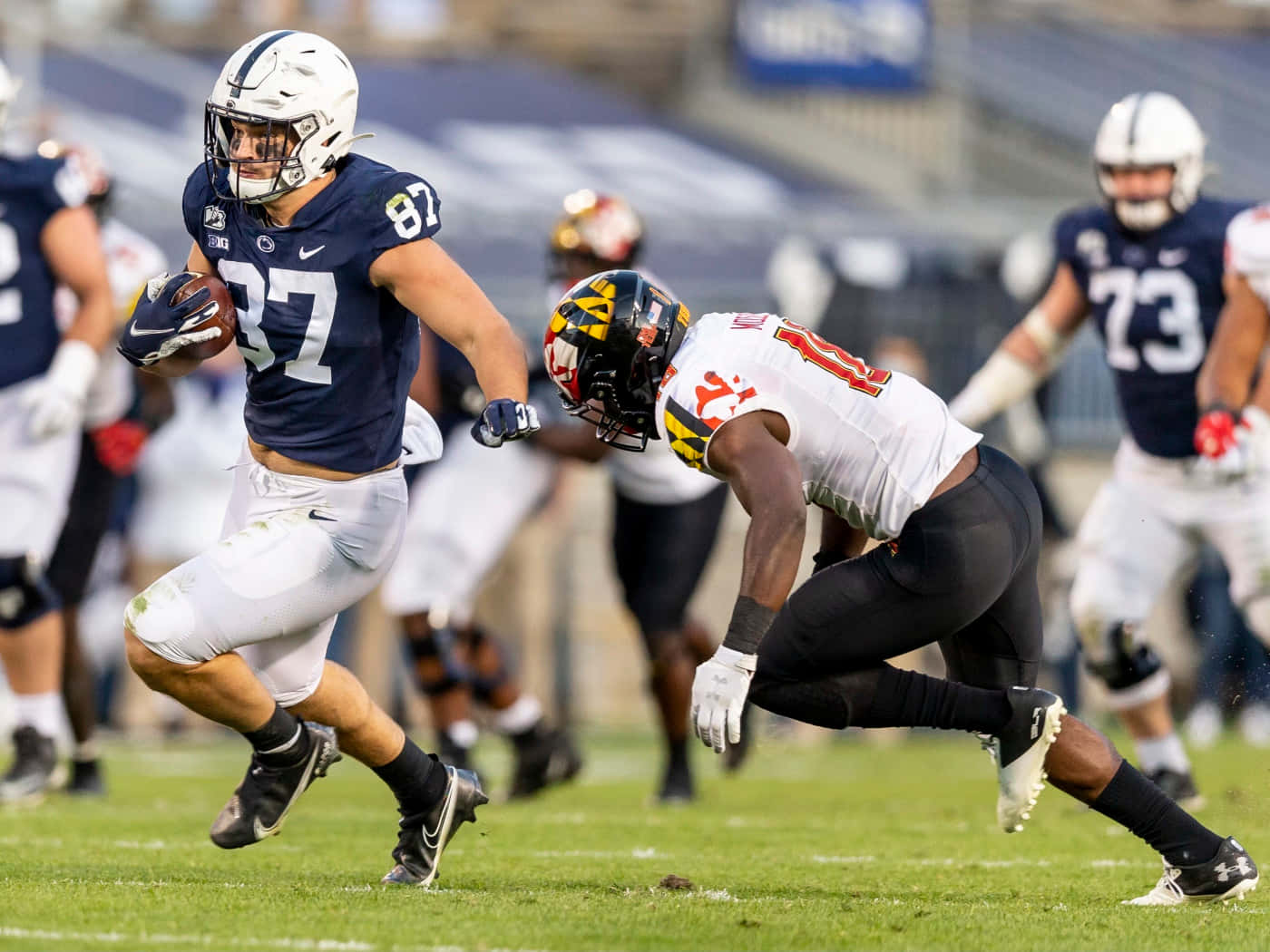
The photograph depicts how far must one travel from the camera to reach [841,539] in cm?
506

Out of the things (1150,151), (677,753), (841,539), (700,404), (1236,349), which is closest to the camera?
(700,404)

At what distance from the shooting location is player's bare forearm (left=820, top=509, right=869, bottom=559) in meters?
5.04

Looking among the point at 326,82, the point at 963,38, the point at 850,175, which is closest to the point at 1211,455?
the point at 326,82

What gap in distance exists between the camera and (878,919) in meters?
4.44

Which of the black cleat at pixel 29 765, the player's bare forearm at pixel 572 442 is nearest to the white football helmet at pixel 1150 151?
the player's bare forearm at pixel 572 442

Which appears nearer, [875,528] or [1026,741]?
[1026,741]

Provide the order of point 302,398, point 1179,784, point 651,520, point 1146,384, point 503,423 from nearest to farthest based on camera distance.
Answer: point 503,423, point 302,398, point 1146,384, point 1179,784, point 651,520

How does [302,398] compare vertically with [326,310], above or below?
below

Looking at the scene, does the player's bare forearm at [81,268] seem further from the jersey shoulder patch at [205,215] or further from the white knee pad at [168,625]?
the white knee pad at [168,625]

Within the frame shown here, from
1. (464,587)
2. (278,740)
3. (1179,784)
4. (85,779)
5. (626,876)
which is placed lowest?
(85,779)

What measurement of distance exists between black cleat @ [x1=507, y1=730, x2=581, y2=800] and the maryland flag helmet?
320 centimetres

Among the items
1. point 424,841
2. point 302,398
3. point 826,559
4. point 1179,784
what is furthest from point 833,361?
point 1179,784

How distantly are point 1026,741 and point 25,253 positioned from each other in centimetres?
383

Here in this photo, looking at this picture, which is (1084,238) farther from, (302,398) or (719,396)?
(302,398)
